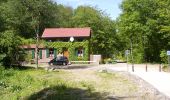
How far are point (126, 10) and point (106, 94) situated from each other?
48.2 m

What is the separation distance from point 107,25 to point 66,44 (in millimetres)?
16487

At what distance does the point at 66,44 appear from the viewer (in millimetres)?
68938

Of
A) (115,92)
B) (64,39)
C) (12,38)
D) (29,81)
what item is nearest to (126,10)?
(64,39)

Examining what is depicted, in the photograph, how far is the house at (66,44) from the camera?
6819 centimetres

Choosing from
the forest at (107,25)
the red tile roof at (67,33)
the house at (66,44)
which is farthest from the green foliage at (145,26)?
the house at (66,44)

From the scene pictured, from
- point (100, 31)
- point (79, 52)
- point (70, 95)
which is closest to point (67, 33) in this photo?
point (79, 52)

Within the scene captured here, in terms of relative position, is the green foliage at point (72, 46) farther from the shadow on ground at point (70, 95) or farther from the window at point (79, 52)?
the shadow on ground at point (70, 95)

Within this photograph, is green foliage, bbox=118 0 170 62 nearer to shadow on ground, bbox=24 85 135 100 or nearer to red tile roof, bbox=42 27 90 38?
red tile roof, bbox=42 27 90 38

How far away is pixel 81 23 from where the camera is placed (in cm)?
8600

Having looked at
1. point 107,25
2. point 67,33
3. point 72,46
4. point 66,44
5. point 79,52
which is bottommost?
point 79,52

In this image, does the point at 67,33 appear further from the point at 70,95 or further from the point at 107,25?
the point at 70,95

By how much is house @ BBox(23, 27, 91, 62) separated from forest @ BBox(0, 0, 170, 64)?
9.55ft

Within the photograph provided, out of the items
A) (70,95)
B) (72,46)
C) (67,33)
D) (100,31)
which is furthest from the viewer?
(100,31)

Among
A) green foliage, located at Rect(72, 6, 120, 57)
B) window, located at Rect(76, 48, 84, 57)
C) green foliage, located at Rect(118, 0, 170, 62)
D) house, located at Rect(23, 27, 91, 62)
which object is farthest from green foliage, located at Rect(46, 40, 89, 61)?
green foliage, located at Rect(72, 6, 120, 57)
